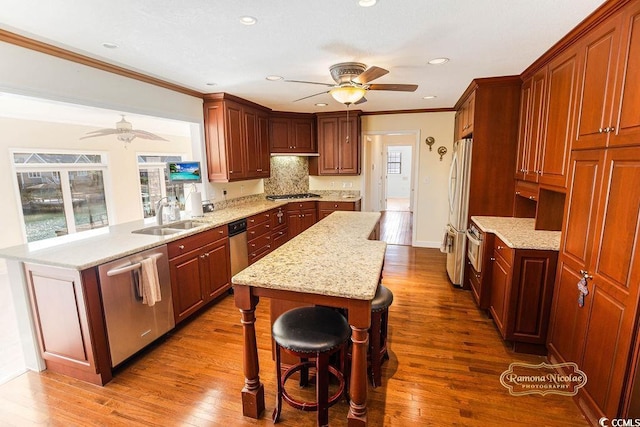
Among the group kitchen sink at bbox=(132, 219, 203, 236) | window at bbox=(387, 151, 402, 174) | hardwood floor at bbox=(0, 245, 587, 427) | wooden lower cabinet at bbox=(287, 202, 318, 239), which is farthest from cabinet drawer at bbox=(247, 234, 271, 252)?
window at bbox=(387, 151, 402, 174)

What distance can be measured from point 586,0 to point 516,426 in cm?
248

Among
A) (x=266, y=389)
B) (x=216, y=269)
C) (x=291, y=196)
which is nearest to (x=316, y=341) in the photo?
(x=266, y=389)

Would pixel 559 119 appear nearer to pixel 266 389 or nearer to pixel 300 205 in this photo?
pixel 266 389

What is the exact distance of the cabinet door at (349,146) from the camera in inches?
209

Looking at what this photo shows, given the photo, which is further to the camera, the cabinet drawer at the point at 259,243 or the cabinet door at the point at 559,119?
the cabinet drawer at the point at 259,243

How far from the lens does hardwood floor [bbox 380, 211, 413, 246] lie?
6041 millimetres

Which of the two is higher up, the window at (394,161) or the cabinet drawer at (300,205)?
the window at (394,161)

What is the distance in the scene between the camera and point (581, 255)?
6.11 ft

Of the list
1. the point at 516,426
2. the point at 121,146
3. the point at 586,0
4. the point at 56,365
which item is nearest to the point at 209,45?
the point at 586,0

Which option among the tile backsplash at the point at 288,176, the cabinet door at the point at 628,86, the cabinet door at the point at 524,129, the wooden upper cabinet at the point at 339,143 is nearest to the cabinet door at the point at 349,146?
the wooden upper cabinet at the point at 339,143

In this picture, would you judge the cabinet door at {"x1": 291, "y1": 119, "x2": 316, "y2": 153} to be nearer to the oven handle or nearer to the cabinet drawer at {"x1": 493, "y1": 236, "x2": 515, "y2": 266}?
the oven handle

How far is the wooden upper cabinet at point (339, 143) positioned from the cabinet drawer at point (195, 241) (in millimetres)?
2644

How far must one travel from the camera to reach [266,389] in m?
2.07

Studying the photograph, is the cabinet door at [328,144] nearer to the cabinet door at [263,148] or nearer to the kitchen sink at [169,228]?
the cabinet door at [263,148]
